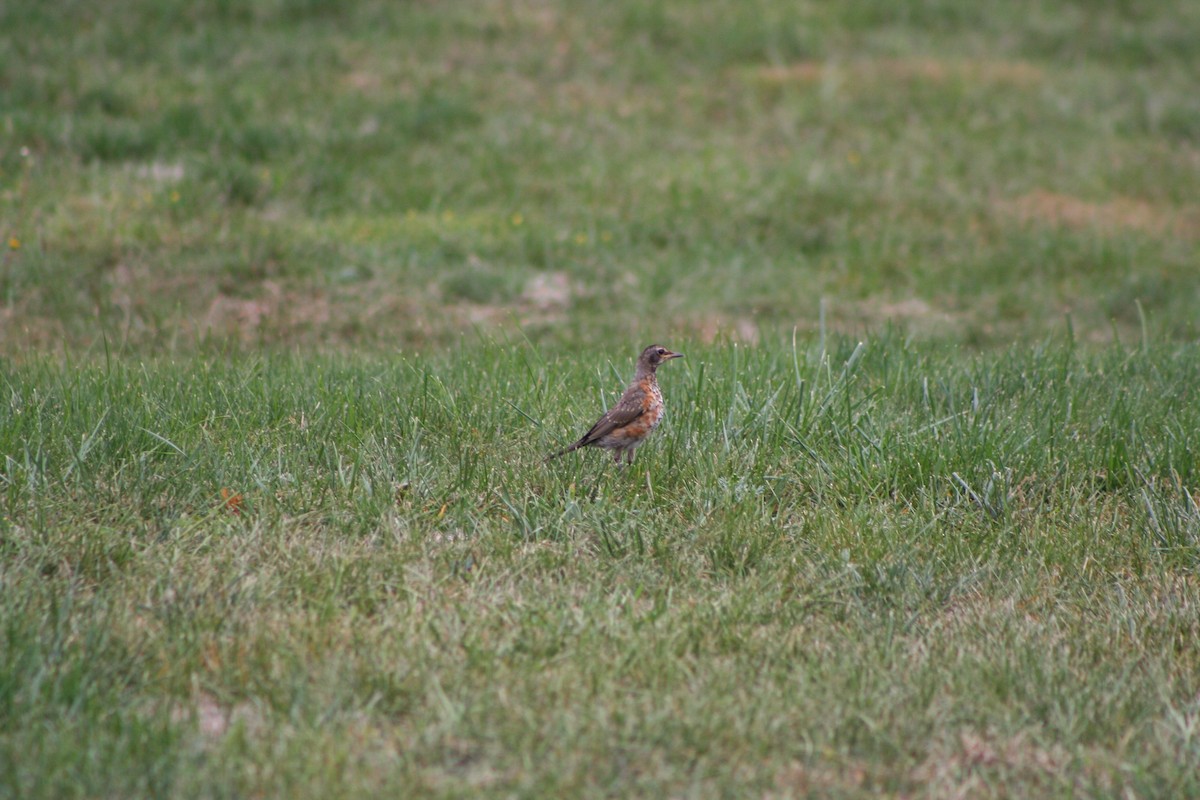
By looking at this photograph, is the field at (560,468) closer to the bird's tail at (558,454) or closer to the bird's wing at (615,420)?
the bird's tail at (558,454)

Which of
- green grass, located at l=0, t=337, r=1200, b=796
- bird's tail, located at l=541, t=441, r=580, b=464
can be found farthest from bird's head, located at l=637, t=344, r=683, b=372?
bird's tail, located at l=541, t=441, r=580, b=464

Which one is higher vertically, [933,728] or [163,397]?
[163,397]

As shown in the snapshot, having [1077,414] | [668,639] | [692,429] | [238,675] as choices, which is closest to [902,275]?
[1077,414]

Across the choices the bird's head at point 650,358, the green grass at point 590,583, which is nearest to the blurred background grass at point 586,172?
the bird's head at point 650,358

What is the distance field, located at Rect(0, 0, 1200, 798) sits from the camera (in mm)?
3838

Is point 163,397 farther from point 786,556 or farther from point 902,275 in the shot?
point 902,275

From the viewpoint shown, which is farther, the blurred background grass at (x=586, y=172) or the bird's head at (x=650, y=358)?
the blurred background grass at (x=586, y=172)

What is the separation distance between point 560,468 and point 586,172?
7.10 metres

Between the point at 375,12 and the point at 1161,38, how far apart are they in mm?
10317

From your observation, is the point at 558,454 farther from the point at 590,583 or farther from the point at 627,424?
the point at 590,583

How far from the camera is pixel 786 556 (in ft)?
16.3

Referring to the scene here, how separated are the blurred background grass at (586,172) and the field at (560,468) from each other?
0.20 feet

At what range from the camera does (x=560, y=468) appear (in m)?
5.59

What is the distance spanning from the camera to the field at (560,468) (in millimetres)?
3838
